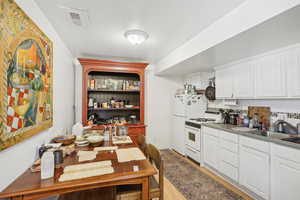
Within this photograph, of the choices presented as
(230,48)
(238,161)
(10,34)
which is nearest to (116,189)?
(10,34)

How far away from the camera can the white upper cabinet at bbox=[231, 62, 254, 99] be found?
7.75 feet

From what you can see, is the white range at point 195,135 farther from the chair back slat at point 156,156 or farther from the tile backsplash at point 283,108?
the chair back slat at point 156,156

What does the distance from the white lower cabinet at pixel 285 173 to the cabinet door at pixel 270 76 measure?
2.62 ft

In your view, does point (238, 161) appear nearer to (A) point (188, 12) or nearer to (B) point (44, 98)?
(A) point (188, 12)

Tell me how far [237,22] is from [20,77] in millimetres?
2064

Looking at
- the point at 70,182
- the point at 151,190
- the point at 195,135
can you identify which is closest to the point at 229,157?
the point at 195,135

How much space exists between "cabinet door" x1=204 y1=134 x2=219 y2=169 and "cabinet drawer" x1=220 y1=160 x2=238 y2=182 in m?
0.14

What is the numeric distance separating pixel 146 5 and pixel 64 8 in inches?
34.6

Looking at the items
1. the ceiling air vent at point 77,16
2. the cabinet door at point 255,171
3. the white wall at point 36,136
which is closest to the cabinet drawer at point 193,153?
the cabinet door at point 255,171

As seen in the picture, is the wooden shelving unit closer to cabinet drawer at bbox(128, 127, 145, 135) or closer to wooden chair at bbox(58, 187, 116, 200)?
cabinet drawer at bbox(128, 127, 145, 135)

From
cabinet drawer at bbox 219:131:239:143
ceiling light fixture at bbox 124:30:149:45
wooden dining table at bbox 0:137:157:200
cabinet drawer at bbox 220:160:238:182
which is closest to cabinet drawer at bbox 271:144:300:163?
cabinet drawer at bbox 219:131:239:143

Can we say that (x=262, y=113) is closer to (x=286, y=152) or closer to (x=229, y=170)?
(x=286, y=152)

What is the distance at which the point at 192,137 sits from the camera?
3137mm

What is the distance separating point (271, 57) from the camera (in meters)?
2.06
